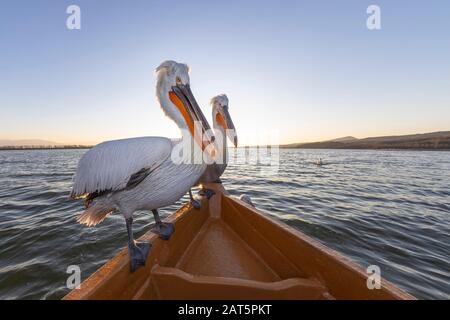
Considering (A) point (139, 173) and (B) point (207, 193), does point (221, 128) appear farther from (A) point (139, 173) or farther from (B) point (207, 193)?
(A) point (139, 173)

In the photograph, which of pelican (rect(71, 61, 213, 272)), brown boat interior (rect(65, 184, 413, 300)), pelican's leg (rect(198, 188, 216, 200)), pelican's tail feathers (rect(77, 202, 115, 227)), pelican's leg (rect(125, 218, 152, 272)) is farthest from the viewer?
pelican's leg (rect(198, 188, 216, 200))

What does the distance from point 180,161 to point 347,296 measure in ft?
6.17

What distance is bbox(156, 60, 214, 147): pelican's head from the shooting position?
2449 mm

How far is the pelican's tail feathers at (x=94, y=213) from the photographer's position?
2377mm

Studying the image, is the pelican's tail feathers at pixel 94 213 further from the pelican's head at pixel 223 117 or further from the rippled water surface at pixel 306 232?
the pelican's head at pixel 223 117

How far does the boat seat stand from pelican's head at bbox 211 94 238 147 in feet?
11.5

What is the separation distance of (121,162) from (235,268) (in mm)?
1899

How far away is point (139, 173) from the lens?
2.01m

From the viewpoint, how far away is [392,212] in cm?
618

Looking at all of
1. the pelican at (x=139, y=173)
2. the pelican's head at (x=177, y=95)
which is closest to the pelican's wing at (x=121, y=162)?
the pelican at (x=139, y=173)

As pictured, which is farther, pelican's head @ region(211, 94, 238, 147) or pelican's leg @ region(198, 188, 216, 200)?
pelican's head @ region(211, 94, 238, 147)

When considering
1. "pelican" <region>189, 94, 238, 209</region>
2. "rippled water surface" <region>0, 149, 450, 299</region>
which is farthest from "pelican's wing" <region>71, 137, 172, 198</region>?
"pelican" <region>189, 94, 238, 209</region>

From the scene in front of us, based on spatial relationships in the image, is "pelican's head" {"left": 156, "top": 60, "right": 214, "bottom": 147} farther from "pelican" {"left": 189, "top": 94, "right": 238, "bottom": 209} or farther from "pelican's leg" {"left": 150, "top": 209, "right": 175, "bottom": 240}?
"pelican" {"left": 189, "top": 94, "right": 238, "bottom": 209}

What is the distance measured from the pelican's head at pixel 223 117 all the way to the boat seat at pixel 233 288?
350cm
